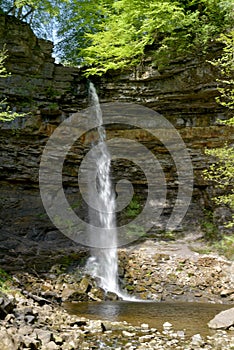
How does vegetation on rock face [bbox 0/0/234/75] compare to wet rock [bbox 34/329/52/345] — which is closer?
wet rock [bbox 34/329/52/345]

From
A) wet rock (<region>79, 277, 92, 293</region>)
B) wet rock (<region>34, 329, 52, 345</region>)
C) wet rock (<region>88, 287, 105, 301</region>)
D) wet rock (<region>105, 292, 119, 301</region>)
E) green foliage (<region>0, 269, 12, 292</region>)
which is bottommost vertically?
wet rock (<region>105, 292, 119, 301</region>)

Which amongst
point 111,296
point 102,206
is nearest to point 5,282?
point 111,296

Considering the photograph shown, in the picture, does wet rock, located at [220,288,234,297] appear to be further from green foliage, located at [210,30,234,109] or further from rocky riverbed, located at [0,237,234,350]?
green foliage, located at [210,30,234,109]

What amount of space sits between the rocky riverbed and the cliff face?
2305 mm

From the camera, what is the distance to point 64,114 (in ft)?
49.0

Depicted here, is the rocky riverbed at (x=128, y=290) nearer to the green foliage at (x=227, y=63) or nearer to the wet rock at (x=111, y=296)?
the wet rock at (x=111, y=296)

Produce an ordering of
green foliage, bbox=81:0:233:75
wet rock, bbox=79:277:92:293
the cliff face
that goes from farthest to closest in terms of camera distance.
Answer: the cliff face, green foliage, bbox=81:0:233:75, wet rock, bbox=79:277:92:293

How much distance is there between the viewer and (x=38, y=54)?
1454 centimetres

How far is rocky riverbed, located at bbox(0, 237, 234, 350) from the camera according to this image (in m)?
5.78

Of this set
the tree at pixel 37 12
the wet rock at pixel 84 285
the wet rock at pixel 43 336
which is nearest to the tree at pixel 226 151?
the wet rock at pixel 84 285

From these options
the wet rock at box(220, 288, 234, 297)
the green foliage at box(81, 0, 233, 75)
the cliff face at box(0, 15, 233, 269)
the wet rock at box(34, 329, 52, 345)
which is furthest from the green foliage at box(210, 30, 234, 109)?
the wet rock at box(34, 329, 52, 345)

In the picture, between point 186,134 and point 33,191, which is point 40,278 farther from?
point 186,134

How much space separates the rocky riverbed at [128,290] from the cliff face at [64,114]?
2.30 m

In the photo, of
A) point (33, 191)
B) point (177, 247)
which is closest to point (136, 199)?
point (177, 247)
